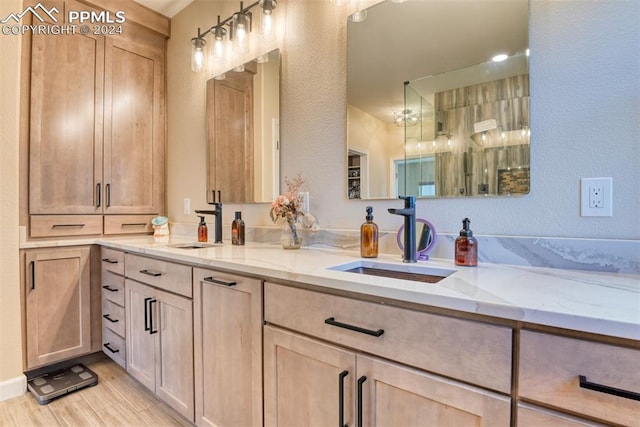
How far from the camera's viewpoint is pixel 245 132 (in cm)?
216

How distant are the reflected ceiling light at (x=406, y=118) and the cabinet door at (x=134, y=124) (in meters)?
2.06

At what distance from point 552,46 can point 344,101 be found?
2.83ft

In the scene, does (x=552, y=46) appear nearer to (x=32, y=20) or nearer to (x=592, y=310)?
(x=592, y=310)

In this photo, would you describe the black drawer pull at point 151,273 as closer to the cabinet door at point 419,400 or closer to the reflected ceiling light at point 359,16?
the cabinet door at point 419,400

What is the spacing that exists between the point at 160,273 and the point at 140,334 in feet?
1.45

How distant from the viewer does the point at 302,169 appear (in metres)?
1.87

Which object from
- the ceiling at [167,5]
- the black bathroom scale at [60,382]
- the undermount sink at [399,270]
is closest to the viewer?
the undermount sink at [399,270]

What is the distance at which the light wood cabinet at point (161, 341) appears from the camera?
60.0 inches

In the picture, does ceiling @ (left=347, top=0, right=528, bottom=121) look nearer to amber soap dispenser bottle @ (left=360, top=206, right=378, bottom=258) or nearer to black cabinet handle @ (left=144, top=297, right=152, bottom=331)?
amber soap dispenser bottle @ (left=360, top=206, right=378, bottom=258)

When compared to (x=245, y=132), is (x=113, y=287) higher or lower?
lower

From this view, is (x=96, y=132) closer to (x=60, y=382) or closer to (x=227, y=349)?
(x=60, y=382)

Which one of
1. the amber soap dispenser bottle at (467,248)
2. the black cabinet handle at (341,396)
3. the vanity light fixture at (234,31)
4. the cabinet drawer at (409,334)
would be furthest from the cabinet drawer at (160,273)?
the vanity light fixture at (234,31)

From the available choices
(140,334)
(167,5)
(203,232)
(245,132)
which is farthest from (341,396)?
(167,5)

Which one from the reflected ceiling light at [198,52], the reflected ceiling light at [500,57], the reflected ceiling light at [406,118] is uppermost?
the reflected ceiling light at [198,52]
